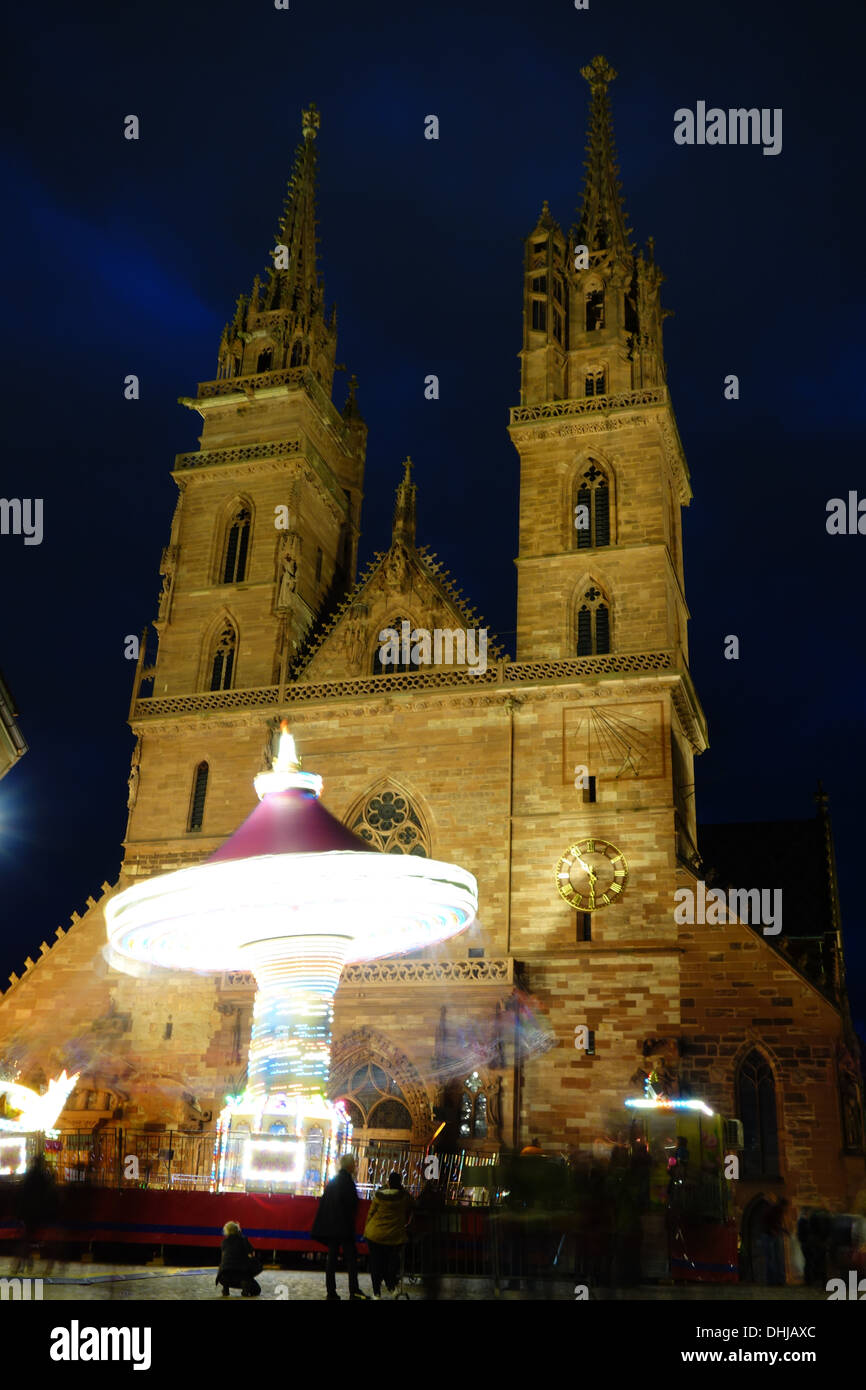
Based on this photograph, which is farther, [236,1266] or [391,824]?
[391,824]

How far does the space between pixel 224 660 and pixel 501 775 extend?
946 cm

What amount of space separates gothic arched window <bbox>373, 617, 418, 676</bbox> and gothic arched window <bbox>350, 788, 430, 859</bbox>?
11.4 ft

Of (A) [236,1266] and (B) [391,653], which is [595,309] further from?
(A) [236,1266]

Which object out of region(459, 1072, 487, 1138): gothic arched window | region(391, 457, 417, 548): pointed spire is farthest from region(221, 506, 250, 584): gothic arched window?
region(459, 1072, 487, 1138): gothic arched window

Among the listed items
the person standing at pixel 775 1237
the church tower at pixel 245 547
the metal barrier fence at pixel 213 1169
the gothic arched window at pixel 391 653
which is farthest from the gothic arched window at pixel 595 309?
the metal barrier fence at pixel 213 1169

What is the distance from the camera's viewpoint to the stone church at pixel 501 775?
26.6 metres

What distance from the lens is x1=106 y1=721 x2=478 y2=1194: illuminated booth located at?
18812 mm

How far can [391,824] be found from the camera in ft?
103

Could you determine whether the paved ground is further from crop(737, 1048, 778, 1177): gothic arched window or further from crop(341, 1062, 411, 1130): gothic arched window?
crop(341, 1062, 411, 1130): gothic arched window

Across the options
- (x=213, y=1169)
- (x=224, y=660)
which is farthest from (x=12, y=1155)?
(x=224, y=660)

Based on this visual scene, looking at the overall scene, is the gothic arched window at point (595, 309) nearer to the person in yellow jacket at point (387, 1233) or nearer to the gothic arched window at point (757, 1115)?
the gothic arched window at point (757, 1115)
